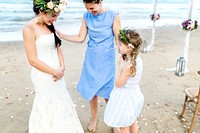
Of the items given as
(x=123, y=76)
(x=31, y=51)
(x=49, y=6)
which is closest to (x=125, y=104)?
(x=123, y=76)

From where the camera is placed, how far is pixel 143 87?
563cm

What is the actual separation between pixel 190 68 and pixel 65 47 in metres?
3.75

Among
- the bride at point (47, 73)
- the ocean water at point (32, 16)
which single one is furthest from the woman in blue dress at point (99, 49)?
the ocean water at point (32, 16)

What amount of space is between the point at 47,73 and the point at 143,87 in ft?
9.46

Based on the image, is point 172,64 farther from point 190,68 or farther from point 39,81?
point 39,81

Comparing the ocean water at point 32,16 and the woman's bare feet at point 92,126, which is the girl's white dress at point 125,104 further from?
the ocean water at point 32,16

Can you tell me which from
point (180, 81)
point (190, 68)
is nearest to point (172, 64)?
point (190, 68)

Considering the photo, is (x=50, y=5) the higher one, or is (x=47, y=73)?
(x=50, y=5)

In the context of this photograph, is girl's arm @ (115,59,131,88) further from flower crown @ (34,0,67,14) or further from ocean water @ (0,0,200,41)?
ocean water @ (0,0,200,41)

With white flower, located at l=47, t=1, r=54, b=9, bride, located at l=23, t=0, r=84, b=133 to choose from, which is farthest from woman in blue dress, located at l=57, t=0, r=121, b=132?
white flower, located at l=47, t=1, r=54, b=9

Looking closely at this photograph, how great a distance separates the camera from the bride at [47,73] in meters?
2.96

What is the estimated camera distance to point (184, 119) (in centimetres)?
438

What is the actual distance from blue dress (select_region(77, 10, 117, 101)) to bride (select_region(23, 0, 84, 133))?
40cm

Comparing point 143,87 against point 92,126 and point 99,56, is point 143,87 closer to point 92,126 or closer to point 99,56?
point 92,126
